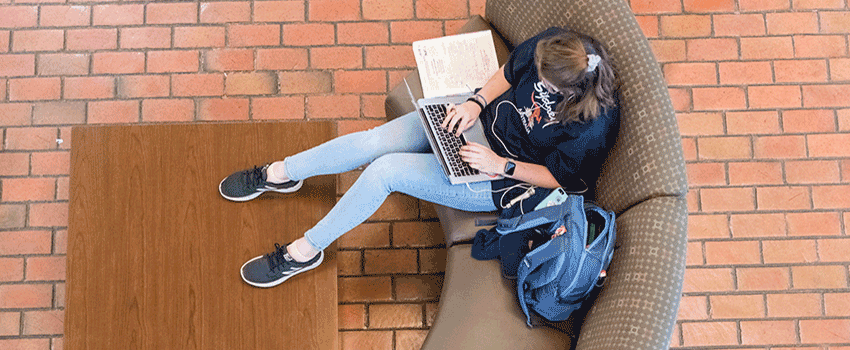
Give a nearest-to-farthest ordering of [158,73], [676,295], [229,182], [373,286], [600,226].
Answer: [676,295] → [600,226] → [229,182] → [373,286] → [158,73]

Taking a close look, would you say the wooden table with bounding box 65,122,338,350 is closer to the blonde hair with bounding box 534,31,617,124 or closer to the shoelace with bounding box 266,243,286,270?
the shoelace with bounding box 266,243,286,270

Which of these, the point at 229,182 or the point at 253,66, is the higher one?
the point at 253,66

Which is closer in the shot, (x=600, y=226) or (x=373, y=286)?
(x=600, y=226)

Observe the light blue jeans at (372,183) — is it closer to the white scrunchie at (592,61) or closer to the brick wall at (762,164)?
the white scrunchie at (592,61)

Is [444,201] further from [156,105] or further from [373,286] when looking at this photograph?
[156,105]

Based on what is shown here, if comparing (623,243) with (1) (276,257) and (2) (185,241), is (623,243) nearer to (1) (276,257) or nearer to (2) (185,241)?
(1) (276,257)

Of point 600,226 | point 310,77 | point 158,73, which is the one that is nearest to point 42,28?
point 158,73

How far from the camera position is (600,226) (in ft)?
6.11

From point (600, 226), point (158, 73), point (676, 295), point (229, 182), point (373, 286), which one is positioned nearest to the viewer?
point (676, 295)

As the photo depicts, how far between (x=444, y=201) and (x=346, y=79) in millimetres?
938

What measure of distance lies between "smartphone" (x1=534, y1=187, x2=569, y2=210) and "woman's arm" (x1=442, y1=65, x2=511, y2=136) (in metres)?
0.40

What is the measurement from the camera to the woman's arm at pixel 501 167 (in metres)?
1.98

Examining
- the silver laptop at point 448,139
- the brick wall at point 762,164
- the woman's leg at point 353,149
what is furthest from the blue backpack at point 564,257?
the brick wall at point 762,164

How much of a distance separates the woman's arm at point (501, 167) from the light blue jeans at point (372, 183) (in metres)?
0.09
